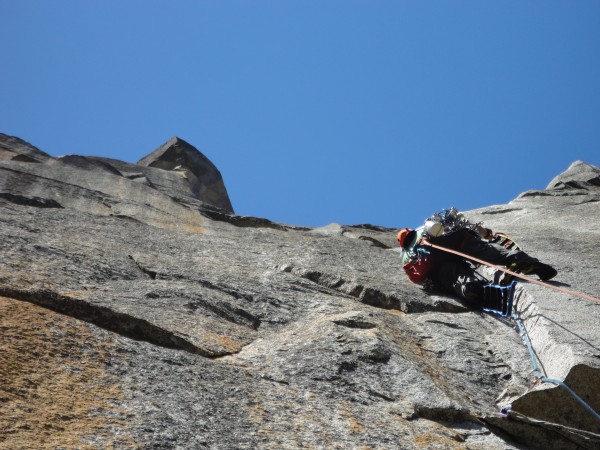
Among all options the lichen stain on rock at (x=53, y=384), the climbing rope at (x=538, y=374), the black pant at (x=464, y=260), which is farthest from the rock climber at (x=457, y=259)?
the lichen stain on rock at (x=53, y=384)

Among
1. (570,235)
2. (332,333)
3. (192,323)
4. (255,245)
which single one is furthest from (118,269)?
(570,235)

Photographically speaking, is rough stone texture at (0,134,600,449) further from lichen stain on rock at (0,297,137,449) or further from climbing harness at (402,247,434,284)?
climbing harness at (402,247,434,284)

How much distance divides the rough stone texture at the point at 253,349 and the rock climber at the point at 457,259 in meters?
0.34

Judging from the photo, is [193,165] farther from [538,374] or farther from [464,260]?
[538,374]

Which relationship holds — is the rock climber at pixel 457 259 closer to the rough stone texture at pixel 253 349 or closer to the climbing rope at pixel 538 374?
the rough stone texture at pixel 253 349

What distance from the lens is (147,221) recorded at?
43.1ft

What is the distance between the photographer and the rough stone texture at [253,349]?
5277 millimetres

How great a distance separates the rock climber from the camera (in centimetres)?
996

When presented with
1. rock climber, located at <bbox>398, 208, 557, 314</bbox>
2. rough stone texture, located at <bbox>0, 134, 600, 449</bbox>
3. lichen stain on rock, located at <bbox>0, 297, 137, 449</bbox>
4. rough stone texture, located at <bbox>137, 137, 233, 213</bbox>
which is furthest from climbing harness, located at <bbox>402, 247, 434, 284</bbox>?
rough stone texture, located at <bbox>137, 137, 233, 213</bbox>

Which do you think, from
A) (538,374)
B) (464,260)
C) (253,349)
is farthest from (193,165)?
(538,374)

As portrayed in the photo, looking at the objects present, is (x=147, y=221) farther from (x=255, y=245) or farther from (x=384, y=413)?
(x=384, y=413)

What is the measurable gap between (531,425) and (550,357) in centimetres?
112

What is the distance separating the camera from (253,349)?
7078 millimetres

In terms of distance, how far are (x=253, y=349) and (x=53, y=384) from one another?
2.15m
